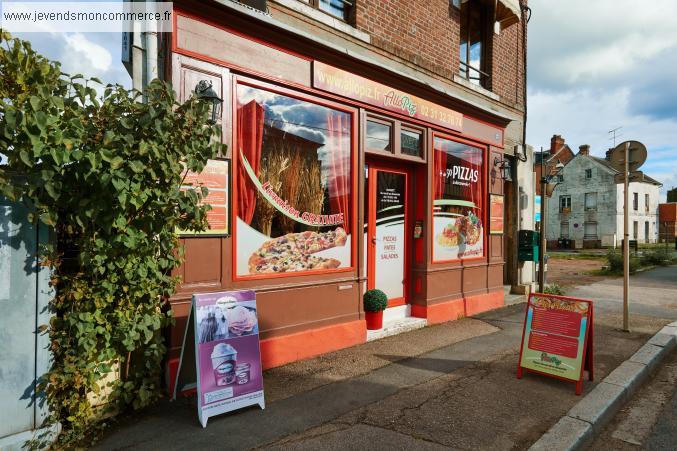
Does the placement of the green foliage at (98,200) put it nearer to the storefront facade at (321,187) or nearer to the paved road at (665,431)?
the storefront facade at (321,187)

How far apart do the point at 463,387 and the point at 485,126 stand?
5.66m

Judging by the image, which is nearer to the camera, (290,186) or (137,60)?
(137,60)

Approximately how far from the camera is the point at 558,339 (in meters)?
4.59

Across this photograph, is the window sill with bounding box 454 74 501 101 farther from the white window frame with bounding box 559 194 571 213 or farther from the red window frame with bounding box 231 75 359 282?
the white window frame with bounding box 559 194 571 213

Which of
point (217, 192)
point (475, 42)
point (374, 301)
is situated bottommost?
point (374, 301)

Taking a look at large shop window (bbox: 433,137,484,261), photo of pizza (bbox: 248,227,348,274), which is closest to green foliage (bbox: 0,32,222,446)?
photo of pizza (bbox: 248,227,348,274)

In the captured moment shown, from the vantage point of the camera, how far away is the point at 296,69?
17.2ft

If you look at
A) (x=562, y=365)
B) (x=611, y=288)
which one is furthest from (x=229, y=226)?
(x=611, y=288)

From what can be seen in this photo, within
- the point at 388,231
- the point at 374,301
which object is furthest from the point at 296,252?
the point at 388,231

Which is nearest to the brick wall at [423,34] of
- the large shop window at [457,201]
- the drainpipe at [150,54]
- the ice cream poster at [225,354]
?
the large shop window at [457,201]

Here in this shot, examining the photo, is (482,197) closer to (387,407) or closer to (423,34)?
(423,34)

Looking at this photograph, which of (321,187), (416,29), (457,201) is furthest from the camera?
(457,201)

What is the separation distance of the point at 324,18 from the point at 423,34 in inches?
94.4

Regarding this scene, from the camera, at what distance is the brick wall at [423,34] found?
21.3 ft
